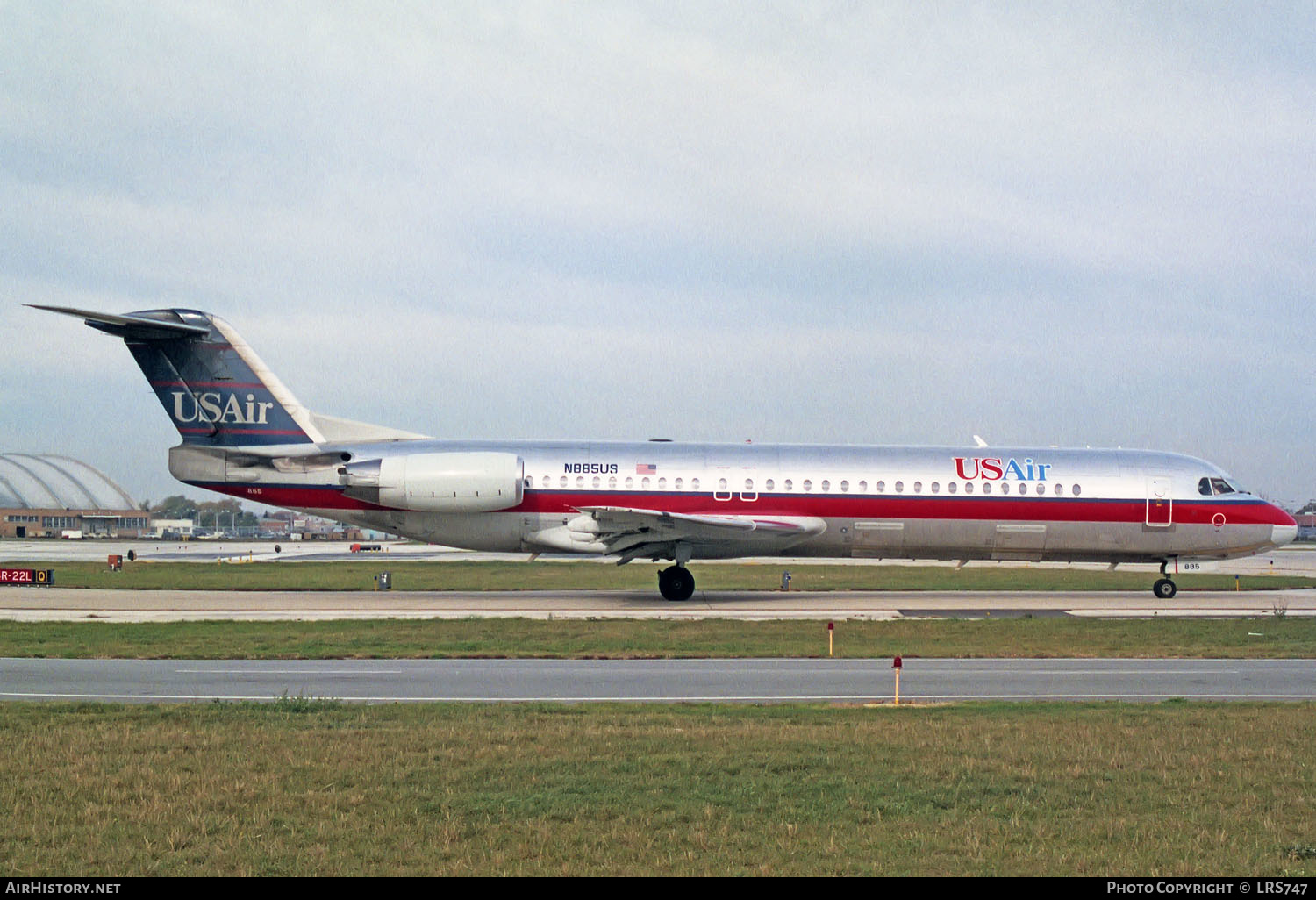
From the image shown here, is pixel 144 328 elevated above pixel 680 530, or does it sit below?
above

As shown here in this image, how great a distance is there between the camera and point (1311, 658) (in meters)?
19.6

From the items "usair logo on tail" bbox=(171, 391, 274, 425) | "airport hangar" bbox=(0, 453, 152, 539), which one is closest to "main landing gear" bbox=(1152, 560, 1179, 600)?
"usair logo on tail" bbox=(171, 391, 274, 425)

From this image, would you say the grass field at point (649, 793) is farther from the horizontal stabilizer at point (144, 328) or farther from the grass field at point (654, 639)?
the horizontal stabilizer at point (144, 328)

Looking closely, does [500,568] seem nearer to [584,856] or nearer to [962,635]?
[962,635]

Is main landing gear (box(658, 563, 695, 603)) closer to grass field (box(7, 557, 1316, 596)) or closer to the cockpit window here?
grass field (box(7, 557, 1316, 596))

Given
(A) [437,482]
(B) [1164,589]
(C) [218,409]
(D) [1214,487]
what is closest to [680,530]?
(A) [437,482]

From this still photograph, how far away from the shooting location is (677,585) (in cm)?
3111

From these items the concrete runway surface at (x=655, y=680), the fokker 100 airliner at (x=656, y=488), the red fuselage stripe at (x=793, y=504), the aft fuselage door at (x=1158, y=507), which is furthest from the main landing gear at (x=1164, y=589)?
the concrete runway surface at (x=655, y=680)

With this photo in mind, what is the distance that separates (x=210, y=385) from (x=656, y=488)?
41.7 feet

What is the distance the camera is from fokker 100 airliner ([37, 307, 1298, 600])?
31.0 metres

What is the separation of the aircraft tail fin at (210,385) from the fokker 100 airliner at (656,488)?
1.7 inches

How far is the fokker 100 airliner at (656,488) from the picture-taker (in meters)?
31.0

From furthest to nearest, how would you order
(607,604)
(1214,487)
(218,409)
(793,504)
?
1. (1214,487)
2. (793,504)
3. (218,409)
4. (607,604)

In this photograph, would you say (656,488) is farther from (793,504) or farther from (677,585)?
(793,504)
